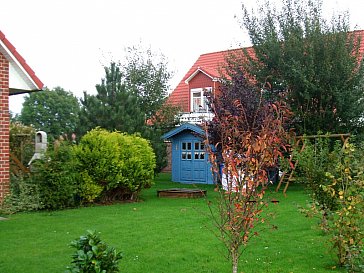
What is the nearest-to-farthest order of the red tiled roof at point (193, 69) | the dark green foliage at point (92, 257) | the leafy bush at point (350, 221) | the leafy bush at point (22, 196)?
the dark green foliage at point (92, 257) → the leafy bush at point (350, 221) → the leafy bush at point (22, 196) → the red tiled roof at point (193, 69)

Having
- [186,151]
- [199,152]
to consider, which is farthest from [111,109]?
[186,151]

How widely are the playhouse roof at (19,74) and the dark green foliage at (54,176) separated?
1.90 metres

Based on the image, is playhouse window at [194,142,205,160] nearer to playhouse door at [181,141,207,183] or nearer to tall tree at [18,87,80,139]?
playhouse door at [181,141,207,183]

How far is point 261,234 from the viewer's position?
386 inches

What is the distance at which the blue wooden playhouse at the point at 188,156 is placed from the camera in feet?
77.8

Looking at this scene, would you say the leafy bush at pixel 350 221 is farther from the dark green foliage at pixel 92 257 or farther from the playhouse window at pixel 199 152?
the playhouse window at pixel 199 152

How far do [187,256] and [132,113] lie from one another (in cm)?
1273

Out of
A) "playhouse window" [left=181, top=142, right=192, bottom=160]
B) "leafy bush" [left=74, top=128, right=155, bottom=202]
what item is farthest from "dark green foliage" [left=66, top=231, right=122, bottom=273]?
"playhouse window" [left=181, top=142, right=192, bottom=160]

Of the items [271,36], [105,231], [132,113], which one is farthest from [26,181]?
[271,36]

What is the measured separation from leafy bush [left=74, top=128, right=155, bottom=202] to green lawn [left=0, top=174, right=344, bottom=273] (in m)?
1.63

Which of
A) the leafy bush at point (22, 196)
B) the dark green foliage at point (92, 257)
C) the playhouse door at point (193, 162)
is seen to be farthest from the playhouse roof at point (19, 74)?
the playhouse door at point (193, 162)

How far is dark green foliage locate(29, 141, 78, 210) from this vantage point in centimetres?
1423

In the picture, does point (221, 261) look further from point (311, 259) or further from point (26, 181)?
point (26, 181)

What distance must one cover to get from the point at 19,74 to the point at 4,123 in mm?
1586
